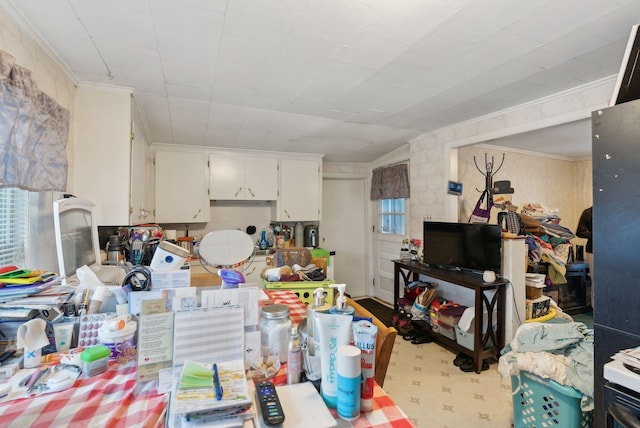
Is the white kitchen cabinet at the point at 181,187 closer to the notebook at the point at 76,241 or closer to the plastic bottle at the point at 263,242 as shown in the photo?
the plastic bottle at the point at 263,242

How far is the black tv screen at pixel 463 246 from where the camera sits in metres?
2.61

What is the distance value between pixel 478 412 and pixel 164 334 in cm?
213

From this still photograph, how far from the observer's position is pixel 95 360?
3.02 feet

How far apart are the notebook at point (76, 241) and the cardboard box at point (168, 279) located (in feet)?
1.76

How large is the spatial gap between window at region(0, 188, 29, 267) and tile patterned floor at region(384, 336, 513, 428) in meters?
2.44

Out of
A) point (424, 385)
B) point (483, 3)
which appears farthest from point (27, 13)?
point (424, 385)

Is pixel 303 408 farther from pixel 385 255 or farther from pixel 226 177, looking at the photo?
pixel 385 255

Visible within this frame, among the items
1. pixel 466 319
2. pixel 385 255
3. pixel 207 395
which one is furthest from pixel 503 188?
pixel 207 395

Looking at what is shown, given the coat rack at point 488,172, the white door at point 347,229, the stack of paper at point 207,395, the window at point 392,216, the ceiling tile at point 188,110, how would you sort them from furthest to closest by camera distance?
the white door at point 347,229 < the window at point 392,216 < the coat rack at point 488,172 < the ceiling tile at point 188,110 < the stack of paper at point 207,395

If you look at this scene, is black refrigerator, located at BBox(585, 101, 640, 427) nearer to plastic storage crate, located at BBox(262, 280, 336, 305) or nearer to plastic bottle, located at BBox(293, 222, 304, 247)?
plastic storage crate, located at BBox(262, 280, 336, 305)

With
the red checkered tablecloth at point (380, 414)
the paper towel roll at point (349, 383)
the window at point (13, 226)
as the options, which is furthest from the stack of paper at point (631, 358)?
the window at point (13, 226)

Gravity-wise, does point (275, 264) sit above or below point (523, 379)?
above

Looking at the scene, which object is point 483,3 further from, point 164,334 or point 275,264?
point 275,264

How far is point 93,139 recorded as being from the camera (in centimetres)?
197
